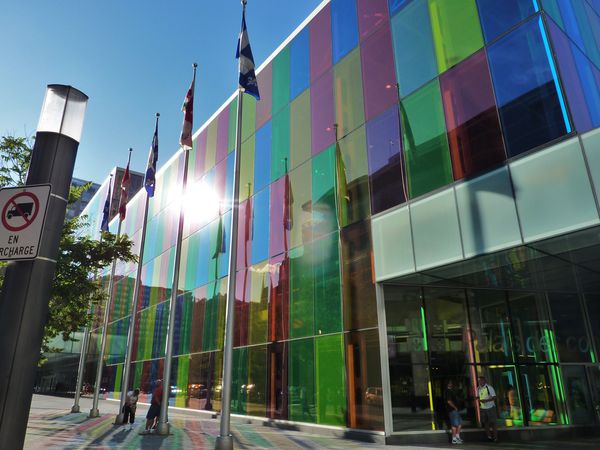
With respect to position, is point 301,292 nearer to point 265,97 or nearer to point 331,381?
point 331,381

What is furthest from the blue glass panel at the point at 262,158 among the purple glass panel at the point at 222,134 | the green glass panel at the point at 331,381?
the green glass panel at the point at 331,381

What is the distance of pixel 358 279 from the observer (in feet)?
50.9

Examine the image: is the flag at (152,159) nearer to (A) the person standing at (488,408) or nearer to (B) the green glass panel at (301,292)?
(B) the green glass panel at (301,292)

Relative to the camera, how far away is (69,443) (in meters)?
12.3

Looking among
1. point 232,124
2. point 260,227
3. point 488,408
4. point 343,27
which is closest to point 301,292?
point 260,227

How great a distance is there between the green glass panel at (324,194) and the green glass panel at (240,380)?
7.12 meters

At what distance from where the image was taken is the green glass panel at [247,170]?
23641mm

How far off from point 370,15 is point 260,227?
10.2 m

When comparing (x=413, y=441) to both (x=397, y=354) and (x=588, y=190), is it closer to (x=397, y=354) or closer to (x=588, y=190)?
(x=397, y=354)

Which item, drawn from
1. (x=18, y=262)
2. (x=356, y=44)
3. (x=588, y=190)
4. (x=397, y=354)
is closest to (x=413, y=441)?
(x=397, y=354)

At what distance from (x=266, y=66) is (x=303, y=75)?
13.4 ft

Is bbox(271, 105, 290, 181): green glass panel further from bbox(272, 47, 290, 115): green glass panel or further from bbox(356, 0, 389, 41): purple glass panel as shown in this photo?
bbox(356, 0, 389, 41): purple glass panel

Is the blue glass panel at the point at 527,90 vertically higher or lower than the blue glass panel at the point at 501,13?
lower

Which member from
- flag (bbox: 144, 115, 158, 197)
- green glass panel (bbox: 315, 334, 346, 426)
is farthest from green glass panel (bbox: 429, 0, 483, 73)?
flag (bbox: 144, 115, 158, 197)
